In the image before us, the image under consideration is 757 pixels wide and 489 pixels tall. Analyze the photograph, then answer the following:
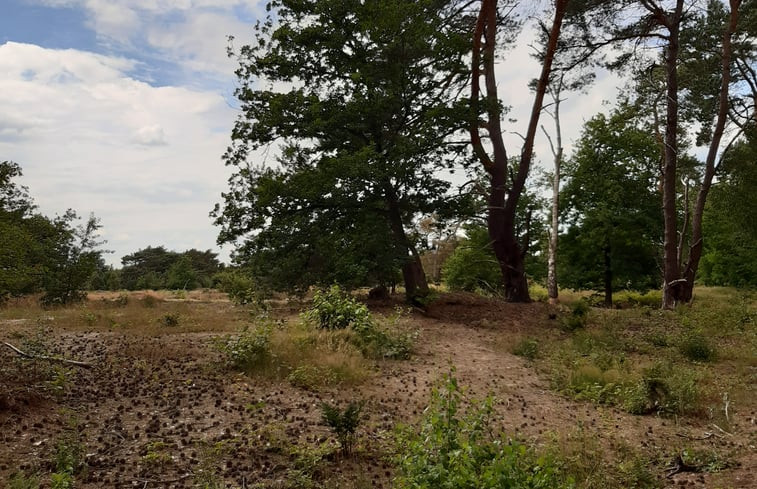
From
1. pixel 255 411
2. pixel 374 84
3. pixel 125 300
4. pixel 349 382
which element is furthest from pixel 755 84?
pixel 125 300

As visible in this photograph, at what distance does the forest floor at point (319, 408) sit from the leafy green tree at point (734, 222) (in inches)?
493

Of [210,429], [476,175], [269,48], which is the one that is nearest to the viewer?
[210,429]

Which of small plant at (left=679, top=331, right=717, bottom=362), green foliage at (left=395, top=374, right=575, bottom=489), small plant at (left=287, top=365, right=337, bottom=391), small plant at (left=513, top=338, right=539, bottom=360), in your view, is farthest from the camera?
small plant at (left=513, top=338, right=539, bottom=360)

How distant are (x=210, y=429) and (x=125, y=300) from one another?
544 inches

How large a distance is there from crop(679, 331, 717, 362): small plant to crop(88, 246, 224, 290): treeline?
35766 millimetres

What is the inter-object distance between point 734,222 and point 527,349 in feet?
65.6

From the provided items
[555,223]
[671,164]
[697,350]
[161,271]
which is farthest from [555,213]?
[161,271]

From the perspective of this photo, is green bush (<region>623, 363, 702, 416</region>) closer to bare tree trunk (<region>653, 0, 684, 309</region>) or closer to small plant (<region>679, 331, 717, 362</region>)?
small plant (<region>679, 331, 717, 362</region>)

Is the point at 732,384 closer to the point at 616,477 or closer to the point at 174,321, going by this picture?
the point at 616,477

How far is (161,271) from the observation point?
56.2 meters

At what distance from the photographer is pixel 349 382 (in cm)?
775

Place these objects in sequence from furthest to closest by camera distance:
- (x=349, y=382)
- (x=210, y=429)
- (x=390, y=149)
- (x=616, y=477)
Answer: (x=390, y=149), (x=349, y=382), (x=210, y=429), (x=616, y=477)

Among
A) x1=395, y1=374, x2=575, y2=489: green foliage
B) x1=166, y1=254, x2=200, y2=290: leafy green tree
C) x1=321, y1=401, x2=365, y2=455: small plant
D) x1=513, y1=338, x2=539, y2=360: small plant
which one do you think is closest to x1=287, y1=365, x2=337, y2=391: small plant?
x1=321, y1=401, x2=365, y2=455: small plant

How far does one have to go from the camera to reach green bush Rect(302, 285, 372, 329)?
10.5 m
